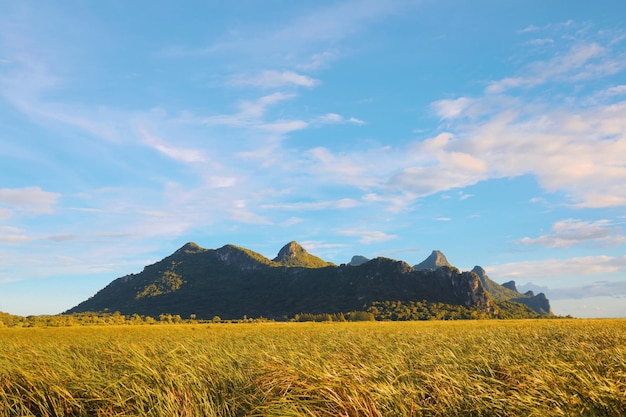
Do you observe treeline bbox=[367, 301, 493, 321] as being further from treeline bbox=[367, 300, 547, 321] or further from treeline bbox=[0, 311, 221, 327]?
treeline bbox=[0, 311, 221, 327]

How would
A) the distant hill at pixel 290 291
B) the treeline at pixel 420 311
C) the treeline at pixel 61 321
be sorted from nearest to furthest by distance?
the treeline at pixel 61 321 < the treeline at pixel 420 311 < the distant hill at pixel 290 291

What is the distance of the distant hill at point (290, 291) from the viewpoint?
148875 mm

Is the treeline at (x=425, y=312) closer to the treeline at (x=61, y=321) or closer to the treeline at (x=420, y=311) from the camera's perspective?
the treeline at (x=420, y=311)

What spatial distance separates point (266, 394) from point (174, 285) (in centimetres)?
17814

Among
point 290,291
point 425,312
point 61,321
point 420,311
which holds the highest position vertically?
point 290,291

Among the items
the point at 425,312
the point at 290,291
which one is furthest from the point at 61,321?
the point at 425,312

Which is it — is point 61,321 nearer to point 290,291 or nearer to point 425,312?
point 290,291

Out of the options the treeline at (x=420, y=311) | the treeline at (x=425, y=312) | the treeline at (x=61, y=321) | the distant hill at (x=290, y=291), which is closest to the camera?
the treeline at (x=61, y=321)

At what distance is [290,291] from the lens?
166 m

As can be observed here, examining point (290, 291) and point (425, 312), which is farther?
point (290, 291)

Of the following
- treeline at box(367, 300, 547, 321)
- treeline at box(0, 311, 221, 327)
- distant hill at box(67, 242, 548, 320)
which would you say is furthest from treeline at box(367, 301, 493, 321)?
treeline at box(0, 311, 221, 327)

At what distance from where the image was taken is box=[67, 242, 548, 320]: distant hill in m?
149

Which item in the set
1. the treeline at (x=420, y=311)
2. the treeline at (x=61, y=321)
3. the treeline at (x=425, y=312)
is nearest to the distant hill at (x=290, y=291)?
the treeline at (x=425, y=312)

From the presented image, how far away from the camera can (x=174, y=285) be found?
17325cm
